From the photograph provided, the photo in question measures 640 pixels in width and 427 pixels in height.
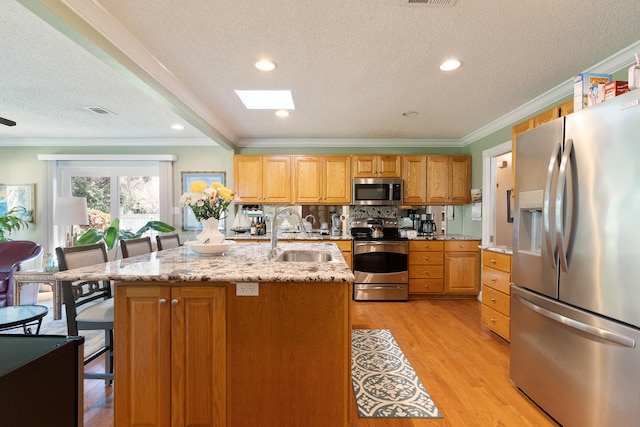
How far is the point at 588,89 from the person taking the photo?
1.65 meters

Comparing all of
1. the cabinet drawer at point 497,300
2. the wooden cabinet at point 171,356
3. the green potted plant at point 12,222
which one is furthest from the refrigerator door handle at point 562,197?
the green potted plant at point 12,222

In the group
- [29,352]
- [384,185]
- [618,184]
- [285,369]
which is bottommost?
[285,369]

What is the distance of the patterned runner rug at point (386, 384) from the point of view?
1.77m

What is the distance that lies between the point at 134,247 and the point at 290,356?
1.76m

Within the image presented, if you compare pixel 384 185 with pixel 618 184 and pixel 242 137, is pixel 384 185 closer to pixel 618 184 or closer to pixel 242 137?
pixel 242 137

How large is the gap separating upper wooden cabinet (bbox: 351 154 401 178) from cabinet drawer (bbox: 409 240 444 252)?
41.6 inches

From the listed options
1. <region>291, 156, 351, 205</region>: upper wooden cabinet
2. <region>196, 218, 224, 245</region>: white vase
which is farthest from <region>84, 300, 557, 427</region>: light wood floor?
<region>291, 156, 351, 205</region>: upper wooden cabinet

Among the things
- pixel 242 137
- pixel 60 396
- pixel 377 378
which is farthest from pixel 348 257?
pixel 60 396

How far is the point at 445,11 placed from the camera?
1.63 metres

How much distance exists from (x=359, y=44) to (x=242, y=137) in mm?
2886

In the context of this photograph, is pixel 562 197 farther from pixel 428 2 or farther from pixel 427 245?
pixel 427 245

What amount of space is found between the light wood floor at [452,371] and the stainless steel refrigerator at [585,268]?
0.70 ft

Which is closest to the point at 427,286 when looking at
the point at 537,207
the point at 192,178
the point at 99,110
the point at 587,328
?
the point at 537,207

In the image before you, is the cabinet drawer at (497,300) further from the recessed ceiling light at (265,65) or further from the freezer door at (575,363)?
the recessed ceiling light at (265,65)
